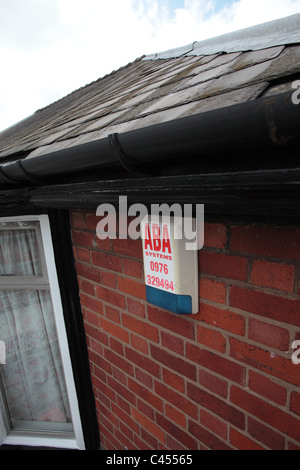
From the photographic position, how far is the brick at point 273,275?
→ 88 centimetres

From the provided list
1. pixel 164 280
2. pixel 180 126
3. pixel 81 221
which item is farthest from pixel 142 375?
pixel 180 126

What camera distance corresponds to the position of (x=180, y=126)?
29.4 inches

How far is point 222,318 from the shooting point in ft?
3.60

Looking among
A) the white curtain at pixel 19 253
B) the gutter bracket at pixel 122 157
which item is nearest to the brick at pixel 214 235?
the gutter bracket at pixel 122 157

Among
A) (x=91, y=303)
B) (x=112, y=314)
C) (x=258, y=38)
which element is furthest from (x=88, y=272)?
(x=258, y=38)

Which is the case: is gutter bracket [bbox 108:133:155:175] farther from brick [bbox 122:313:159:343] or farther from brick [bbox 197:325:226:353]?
brick [bbox 122:313:159:343]

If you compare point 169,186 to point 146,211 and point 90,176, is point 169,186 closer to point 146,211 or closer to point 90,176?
point 146,211

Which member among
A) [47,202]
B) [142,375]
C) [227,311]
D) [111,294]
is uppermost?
[47,202]

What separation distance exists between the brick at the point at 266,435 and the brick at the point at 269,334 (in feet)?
1.29

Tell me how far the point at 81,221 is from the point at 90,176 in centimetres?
55

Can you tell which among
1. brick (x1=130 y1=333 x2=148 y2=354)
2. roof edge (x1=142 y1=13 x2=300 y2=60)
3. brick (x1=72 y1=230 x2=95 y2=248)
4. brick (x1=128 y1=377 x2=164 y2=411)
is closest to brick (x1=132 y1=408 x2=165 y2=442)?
brick (x1=128 y1=377 x2=164 y2=411)

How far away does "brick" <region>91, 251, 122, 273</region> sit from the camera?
1.54m

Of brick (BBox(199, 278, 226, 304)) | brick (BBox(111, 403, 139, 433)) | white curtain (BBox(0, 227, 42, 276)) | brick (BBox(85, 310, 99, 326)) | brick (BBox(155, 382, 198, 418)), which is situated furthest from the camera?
white curtain (BBox(0, 227, 42, 276))

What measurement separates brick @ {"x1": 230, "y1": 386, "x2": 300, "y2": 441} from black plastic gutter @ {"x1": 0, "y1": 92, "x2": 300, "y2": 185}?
1.01 metres
